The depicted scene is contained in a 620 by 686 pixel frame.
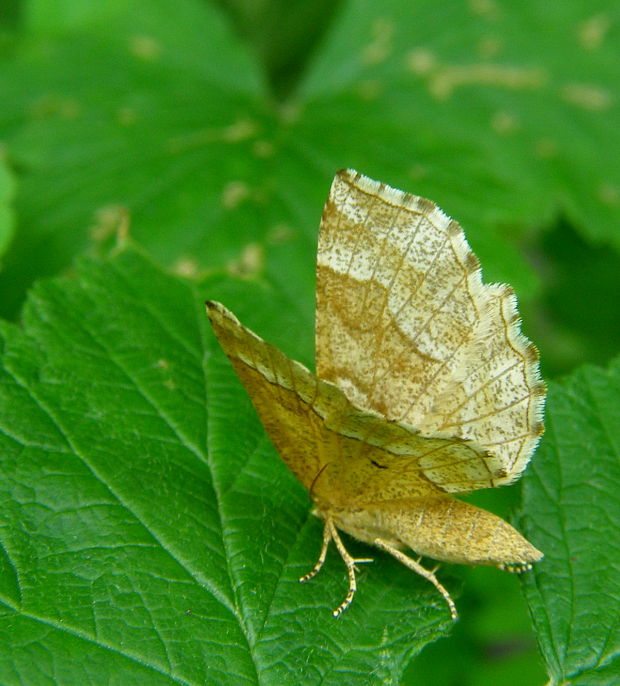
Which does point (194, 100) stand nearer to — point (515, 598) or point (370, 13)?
point (370, 13)

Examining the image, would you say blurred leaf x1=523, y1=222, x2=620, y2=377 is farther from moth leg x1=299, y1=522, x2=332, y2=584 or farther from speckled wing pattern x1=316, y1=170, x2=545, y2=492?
moth leg x1=299, y1=522, x2=332, y2=584

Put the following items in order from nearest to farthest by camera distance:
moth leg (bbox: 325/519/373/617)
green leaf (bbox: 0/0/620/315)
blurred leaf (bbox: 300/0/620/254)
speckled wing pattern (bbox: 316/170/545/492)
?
moth leg (bbox: 325/519/373/617) < speckled wing pattern (bbox: 316/170/545/492) < green leaf (bbox: 0/0/620/315) < blurred leaf (bbox: 300/0/620/254)

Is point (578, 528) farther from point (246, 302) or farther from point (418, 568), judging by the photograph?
point (246, 302)

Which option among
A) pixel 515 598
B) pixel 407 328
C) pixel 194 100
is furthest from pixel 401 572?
pixel 194 100

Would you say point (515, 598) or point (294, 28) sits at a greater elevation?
point (294, 28)

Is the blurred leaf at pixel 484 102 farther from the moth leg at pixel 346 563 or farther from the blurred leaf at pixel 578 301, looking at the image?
the moth leg at pixel 346 563

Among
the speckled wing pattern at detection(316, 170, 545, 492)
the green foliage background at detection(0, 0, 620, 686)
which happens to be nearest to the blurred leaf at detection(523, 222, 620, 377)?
the green foliage background at detection(0, 0, 620, 686)
